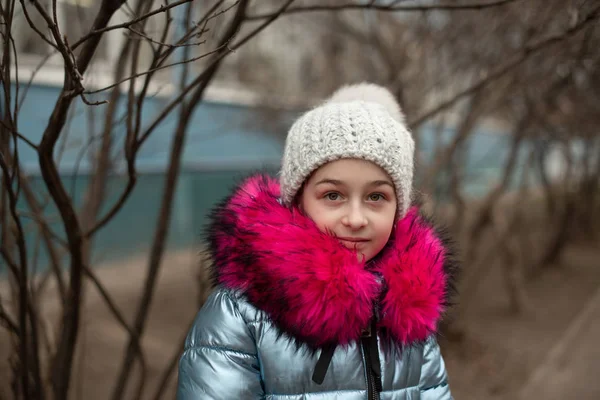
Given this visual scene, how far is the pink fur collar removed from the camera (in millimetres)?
1559

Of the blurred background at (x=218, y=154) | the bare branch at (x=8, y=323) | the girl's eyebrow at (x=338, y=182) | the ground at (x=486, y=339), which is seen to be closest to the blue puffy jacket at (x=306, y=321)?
the girl's eyebrow at (x=338, y=182)

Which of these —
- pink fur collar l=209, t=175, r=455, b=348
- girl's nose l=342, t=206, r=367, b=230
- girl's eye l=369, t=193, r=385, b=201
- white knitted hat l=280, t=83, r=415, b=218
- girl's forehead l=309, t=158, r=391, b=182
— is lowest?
pink fur collar l=209, t=175, r=455, b=348

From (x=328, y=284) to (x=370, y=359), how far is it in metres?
0.24

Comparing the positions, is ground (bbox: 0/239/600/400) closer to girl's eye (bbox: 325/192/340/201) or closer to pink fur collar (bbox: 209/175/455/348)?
pink fur collar (bbox: 209/175/455/348)

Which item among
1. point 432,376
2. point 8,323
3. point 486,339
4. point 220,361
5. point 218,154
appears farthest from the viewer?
point 218,154

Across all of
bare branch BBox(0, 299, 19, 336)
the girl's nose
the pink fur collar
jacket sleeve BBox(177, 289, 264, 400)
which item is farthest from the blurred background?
the girl's nose

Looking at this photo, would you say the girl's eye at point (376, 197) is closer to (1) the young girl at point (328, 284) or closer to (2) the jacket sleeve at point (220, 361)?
(1) the young girl at point (328, 284)

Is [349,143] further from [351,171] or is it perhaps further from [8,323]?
[8,323]

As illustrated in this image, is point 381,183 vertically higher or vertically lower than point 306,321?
higher

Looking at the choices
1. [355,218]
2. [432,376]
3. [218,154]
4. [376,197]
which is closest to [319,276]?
[355,218]

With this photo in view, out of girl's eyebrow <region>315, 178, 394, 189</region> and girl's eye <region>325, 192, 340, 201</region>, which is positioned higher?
girl's eyebrow <region>315, 178, 394, 189</region>

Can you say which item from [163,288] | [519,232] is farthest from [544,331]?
[163,288]

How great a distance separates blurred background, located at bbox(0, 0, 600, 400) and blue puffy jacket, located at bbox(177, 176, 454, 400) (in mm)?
366

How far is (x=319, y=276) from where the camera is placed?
157 centimetres
